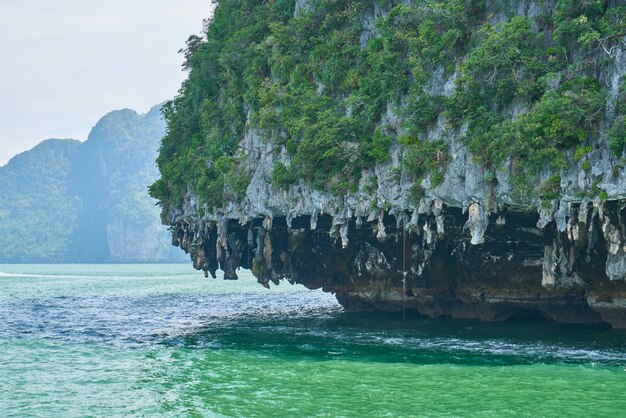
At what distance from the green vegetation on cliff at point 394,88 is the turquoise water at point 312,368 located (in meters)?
7.13

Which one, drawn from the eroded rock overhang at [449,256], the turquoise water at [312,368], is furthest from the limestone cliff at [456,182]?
the turquoise water at [312,368]

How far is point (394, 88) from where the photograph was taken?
35.6 meters

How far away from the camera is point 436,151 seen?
33.0 m

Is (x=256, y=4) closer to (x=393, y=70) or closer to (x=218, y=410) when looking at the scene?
(x=393, y=70)

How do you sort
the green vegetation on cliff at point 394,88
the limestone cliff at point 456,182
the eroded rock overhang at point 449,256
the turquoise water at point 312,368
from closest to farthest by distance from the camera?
the turquoise water at point 312,368
the limestone cliff at point 456,182
the green vegetation on cliff at point 394,88
the eroded rock overhang at point 449,256

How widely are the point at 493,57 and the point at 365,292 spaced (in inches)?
827

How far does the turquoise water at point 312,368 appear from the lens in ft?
72.5

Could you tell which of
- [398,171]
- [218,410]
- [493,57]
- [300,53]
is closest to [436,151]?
[398,171]

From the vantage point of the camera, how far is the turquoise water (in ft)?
72.5

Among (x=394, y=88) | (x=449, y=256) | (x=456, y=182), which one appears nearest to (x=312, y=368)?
(x=456, y=182)

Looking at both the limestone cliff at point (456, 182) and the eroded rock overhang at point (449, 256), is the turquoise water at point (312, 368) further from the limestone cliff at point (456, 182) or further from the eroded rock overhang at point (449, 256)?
the limestone cliff at point (456, 182)

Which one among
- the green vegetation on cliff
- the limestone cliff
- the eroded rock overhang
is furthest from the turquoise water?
the green vegetation on cliff

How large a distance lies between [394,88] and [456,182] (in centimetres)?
616

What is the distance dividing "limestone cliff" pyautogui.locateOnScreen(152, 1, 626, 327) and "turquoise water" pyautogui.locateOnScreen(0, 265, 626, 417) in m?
2.55
